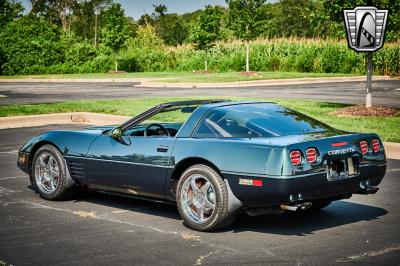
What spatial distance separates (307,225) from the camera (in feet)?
23.9

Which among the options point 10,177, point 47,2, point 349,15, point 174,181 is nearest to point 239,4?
point 349,15

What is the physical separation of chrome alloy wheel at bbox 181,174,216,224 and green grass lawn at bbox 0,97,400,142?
6.76 m

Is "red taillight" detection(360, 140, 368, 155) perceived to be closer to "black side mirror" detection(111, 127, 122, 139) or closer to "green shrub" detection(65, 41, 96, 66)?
"black side mirror" detection(111, 127, 122, 139)

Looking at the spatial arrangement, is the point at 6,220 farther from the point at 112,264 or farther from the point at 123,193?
the point at 112,264

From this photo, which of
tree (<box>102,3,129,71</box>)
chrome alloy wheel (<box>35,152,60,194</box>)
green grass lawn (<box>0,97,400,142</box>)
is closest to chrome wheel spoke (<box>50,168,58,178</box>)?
chrome alloy wheel (<box>35,152,60,194</box>)

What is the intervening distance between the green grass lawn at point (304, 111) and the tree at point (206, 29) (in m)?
22.6

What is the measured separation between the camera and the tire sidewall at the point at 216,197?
6.78 m

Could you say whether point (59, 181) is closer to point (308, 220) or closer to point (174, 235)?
point (174, 235)

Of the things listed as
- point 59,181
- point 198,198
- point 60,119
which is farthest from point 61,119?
point 198,198

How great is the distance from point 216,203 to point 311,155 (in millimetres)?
986

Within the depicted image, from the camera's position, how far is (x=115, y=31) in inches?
1938

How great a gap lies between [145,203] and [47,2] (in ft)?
309

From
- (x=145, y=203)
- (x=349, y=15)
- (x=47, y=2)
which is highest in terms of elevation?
(x=47, y=2)

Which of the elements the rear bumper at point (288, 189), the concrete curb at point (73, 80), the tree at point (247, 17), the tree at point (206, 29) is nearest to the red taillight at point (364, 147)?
the rear bumper at point (288, 189)
